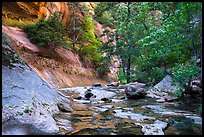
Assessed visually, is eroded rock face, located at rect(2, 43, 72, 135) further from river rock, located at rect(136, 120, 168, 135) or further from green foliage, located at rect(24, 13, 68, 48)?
green foliage, located at rect(24, 13, 68, 48)

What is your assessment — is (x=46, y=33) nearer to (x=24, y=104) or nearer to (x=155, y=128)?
(x=24, y=104)

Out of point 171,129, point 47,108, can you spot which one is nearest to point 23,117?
point 47,108

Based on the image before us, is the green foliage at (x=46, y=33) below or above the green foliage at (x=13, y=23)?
below

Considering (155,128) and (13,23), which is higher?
(13,23)

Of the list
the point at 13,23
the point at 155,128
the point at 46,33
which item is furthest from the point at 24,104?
the point at 13,23

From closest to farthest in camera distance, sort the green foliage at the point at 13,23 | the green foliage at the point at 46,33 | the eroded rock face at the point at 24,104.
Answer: the eroded rock face at the point at 24,104 < the green foliage at the point at 46,33 < the green foliage at the point at 13,23

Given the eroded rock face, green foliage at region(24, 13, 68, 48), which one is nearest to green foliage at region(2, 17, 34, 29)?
green foliage at region(24, 13, 68, 48)

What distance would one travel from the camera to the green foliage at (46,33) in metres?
17.2

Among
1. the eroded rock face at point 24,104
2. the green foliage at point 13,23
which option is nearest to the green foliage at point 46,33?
the green foliage at point 13,23

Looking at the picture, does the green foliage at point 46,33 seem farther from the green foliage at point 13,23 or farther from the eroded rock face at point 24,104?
the eroded rock face at point 24,104

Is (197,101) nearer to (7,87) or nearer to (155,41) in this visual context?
(155,41)

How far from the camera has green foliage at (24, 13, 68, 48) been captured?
17.2 m

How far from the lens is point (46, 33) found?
17031mm

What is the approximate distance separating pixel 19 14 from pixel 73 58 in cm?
640
